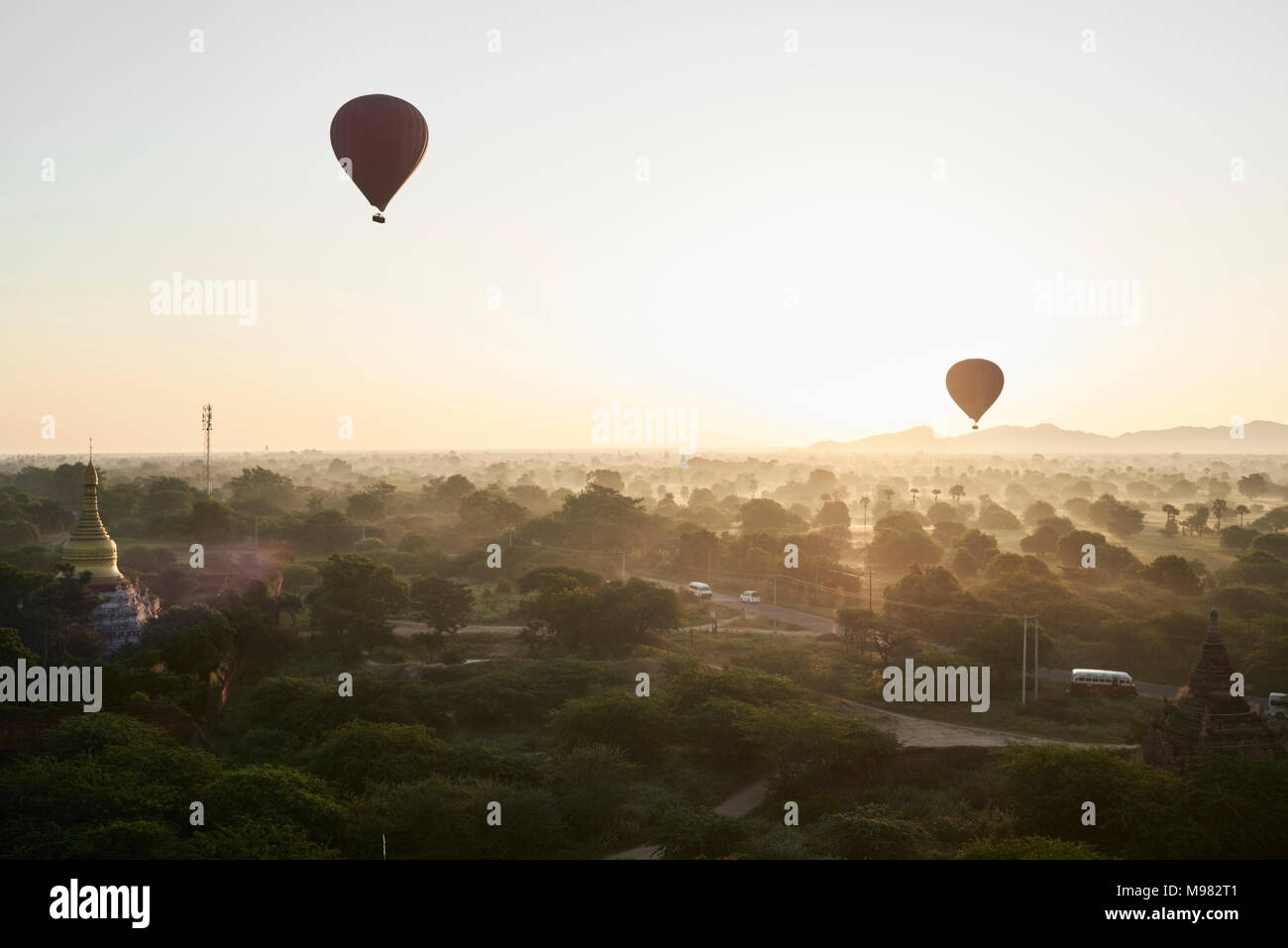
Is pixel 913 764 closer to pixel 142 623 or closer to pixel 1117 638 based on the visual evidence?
pixel 1117 638

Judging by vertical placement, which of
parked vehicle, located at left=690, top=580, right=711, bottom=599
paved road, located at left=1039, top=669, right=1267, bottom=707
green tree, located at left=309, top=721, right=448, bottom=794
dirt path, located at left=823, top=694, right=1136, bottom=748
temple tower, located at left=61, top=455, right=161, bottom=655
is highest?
temple tower, located at left=61, top=455, right=161, bottom=655

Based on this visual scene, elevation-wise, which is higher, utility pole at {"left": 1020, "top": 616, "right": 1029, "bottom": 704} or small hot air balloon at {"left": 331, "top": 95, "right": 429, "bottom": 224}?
small hot air balloon at {"left": 331, "top": 95, "right": 429, "bottom": 224}

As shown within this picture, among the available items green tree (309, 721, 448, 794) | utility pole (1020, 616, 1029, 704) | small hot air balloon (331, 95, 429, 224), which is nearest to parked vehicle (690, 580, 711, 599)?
utility pole (1020, 616, 1029, 704)

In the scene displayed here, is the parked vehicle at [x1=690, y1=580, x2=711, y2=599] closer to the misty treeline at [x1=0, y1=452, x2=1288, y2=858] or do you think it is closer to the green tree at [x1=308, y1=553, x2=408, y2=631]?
the misty treeline at [x1=0, y1=452, x2=1288, y2=858]

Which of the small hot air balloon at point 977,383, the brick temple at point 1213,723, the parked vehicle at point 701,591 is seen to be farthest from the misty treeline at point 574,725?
the small hot air balloon at point 977,383

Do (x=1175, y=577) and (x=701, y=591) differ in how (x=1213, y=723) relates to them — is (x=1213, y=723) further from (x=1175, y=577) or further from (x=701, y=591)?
(x=701, y=591)
